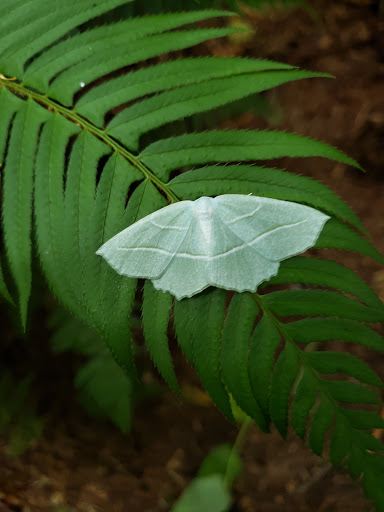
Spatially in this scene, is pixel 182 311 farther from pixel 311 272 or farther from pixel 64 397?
pixel 64 397

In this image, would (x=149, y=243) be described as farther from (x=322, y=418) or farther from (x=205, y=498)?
(x=205, y=498)

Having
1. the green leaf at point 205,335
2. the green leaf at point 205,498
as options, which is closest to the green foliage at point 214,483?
the green leaf at point 205,498

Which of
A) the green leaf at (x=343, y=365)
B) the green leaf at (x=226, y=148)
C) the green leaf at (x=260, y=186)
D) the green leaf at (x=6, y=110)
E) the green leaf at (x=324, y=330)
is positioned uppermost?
the green leaf at (x=6, y=110)

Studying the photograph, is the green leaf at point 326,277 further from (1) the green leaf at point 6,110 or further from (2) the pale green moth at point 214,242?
(1) the green leaf at point 6,110

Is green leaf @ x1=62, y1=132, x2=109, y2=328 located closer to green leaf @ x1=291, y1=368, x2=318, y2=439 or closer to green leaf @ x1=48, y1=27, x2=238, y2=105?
green leaf @ x1=48, y1=27, x2=238, y2=105

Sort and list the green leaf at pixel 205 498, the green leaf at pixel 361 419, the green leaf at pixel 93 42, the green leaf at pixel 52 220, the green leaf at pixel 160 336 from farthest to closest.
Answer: the green leaf at pixel 205 498 → the green leaf at pixel 93 42 → the green leaf at pixel 52 220 → the green leaf at pixel 160 336 → the green leaf at pixel 361 419

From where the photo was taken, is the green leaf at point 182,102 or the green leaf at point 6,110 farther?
the green leaf at point 6,110

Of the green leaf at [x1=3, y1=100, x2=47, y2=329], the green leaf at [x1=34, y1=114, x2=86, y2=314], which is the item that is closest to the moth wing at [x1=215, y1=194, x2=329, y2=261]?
the green leaf at [x1=34, y1=114, x2=86, y2=314]
